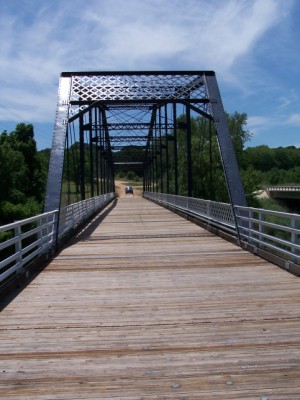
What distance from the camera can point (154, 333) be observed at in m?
4.71

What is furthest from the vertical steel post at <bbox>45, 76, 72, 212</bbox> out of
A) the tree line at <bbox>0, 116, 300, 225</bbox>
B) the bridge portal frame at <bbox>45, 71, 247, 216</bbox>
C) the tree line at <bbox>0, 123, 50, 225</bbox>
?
the tree line at <bbox>0, 123, 50, 225</bbox>

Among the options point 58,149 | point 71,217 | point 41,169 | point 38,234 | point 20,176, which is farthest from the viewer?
point 41,169

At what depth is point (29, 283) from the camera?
729 centimetres

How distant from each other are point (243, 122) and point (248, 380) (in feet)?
176

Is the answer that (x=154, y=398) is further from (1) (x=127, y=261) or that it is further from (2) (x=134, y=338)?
(1) (x=127, y=261)

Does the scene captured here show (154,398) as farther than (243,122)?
No

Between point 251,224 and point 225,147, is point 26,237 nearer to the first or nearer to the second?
point 251,224

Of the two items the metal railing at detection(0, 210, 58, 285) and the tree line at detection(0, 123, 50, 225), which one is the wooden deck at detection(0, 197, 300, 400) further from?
the tree line at detection(0, 123, 50, 225)

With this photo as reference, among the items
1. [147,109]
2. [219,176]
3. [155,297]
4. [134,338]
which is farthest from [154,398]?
[219,176]

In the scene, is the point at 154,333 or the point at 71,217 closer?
the point at 154,333

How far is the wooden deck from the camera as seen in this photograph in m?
3.50

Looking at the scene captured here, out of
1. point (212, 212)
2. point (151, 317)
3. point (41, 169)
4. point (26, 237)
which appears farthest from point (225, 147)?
point (41, 169)

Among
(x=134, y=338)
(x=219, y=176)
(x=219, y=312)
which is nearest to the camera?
(x=134, y=338)

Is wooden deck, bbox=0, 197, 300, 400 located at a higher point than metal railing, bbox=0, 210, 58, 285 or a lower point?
lower
